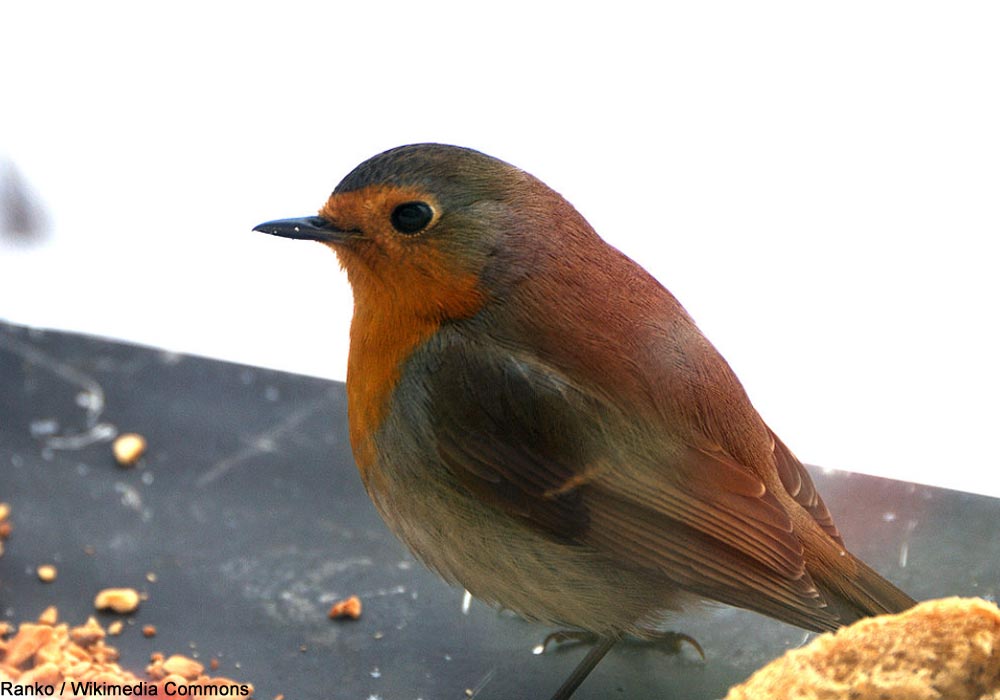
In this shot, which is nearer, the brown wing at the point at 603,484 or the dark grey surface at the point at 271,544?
the brown wing at the point at 603,484

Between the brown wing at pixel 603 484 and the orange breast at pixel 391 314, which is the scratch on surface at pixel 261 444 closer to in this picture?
the orange breast at pixel 391 314

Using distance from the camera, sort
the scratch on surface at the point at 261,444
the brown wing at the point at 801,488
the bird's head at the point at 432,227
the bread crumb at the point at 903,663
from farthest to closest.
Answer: the scratch on surface at the point at 261,444, the brown wing at the point at 801,488, the bird's head at the point at 432,227, the bread crumb at the point at 903,663

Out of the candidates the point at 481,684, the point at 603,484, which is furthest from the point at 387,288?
the point at 481,684

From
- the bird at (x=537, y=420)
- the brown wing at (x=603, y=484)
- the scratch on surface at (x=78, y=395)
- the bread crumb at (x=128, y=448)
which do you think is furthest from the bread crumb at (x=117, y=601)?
the brown wing at (x=603, y=484)

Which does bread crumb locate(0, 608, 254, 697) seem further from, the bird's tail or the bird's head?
the bird's tail

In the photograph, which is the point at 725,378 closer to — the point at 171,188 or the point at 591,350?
the point at 591,350

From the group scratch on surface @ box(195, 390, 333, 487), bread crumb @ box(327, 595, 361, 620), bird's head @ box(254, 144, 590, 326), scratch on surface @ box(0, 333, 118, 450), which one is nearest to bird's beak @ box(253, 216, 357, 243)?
bird's head @ box(254, 144, 590, 326)
